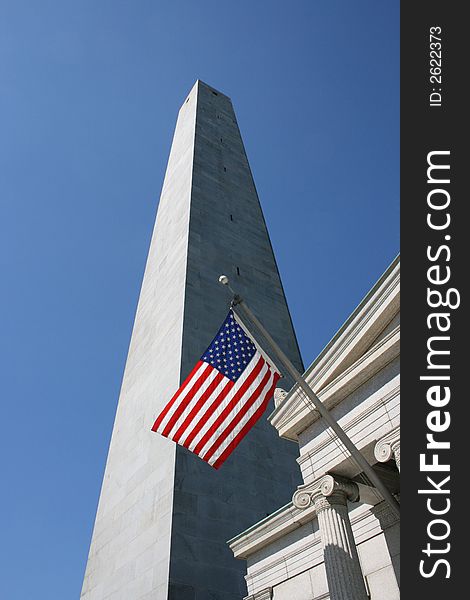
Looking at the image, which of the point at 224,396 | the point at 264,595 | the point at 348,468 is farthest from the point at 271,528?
the point at 224,396

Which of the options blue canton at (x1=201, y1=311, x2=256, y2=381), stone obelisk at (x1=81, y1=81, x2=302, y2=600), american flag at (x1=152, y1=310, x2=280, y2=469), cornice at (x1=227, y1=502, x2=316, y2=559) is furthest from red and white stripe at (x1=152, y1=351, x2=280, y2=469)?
stone obelisk at (x1=81, y1=81, x2=302, y2=600)

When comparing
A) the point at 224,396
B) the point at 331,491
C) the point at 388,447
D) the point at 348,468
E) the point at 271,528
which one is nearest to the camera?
the point at 388,447

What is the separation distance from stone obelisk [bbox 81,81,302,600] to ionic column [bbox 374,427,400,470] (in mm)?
8903

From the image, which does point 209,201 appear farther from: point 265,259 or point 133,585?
point 133,585

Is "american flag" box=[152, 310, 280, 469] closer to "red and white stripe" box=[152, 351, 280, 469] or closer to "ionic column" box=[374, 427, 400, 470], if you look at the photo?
"red and white stripe" box=[152, 351, 280, 469]

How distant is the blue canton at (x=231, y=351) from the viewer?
1280 centimetres

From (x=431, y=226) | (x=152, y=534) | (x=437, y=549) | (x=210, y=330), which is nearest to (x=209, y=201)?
(x=210, y=330)

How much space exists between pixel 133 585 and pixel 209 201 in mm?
21543

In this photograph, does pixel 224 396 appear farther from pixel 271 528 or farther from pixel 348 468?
pixel 271 528

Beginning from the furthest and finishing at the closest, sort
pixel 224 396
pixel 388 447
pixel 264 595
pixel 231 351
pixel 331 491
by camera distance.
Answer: pixel 264 595, pixel 231 351, pixel 224 396, pixel 331 491, pixel 388 447

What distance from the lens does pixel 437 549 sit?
7.40 meters

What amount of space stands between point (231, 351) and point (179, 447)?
26.1ft

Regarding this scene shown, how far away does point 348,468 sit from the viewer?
12117 millimetres

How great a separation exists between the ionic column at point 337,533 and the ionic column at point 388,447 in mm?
1389
